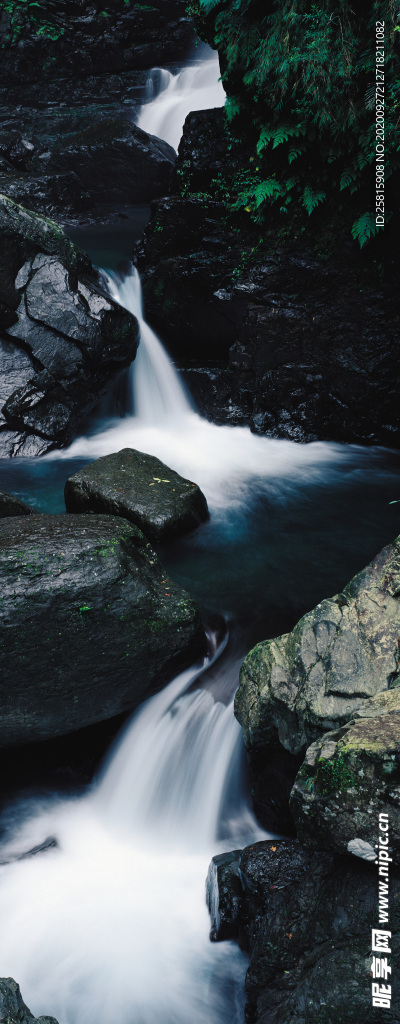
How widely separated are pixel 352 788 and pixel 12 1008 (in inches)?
54.3

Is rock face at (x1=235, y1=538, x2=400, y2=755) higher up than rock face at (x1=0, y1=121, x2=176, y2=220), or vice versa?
rock face at (x1=0, y1=121, x2=176, y2=220)

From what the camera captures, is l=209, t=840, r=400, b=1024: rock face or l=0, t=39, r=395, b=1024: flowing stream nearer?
l=209, t=840, r=400, b=1024: rock face

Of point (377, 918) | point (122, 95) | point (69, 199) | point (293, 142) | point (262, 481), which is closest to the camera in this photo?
point (377, 918)

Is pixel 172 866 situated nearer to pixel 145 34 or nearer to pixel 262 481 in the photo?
pixel 262 481

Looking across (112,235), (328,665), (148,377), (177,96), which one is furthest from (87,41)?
(328,665)

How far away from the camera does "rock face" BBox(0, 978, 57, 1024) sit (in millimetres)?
1986

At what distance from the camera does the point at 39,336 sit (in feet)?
25.7

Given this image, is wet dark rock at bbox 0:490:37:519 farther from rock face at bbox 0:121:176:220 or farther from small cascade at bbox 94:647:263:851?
rock face at bbox 0:121:176:220

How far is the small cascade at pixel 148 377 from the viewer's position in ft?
29.5

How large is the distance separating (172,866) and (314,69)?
7522 mm

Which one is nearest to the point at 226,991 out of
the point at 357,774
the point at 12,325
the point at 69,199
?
the point at 357,774

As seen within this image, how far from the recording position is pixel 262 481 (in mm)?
7594

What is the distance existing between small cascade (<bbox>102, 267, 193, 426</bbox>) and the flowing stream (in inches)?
105

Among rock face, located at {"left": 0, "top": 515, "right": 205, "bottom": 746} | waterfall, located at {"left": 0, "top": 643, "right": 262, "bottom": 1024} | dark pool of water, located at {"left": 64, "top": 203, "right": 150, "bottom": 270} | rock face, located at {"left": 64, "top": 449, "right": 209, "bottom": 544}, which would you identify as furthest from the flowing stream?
dark pool of water, located at {"left": 64, "top": 203, "right": 150, "bottom": 270}
